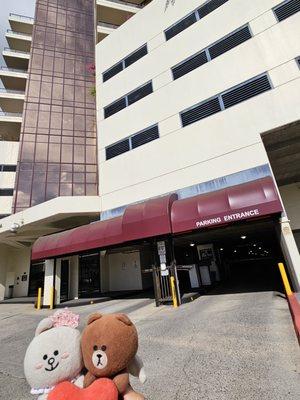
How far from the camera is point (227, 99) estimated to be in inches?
506

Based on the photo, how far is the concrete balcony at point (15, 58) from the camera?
3052cm

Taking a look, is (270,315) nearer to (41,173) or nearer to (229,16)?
(229,16)

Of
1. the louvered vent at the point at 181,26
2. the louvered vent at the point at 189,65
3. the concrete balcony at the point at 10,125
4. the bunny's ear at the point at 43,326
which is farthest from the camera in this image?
the concrete balcony at the point at 10,125

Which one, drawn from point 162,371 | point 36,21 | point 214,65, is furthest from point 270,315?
point 36,21

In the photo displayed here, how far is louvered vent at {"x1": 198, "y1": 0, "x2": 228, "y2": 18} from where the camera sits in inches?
574

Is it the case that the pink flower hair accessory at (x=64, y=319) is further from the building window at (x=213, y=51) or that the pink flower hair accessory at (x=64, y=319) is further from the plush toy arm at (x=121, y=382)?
the building window at (x=213, y=51)

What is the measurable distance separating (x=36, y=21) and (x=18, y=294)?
3094cm

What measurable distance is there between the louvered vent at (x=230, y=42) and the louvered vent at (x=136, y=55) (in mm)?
5280

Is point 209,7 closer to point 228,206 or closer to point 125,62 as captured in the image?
point 125,62

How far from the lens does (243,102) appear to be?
484 inches

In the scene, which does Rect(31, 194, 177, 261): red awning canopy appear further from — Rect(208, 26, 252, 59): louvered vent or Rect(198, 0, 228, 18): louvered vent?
Rect(198, 0, 228, 18): louvered vent

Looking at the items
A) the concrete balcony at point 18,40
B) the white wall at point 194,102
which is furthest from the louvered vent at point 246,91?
the concrete balcony at point 18,40

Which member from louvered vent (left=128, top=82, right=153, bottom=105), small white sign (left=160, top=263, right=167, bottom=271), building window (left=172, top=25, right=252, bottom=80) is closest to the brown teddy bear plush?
small white sign (left=160, top=263, right=167, bottom=271)

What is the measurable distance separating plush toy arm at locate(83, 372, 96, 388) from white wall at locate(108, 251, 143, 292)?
17034 mm
